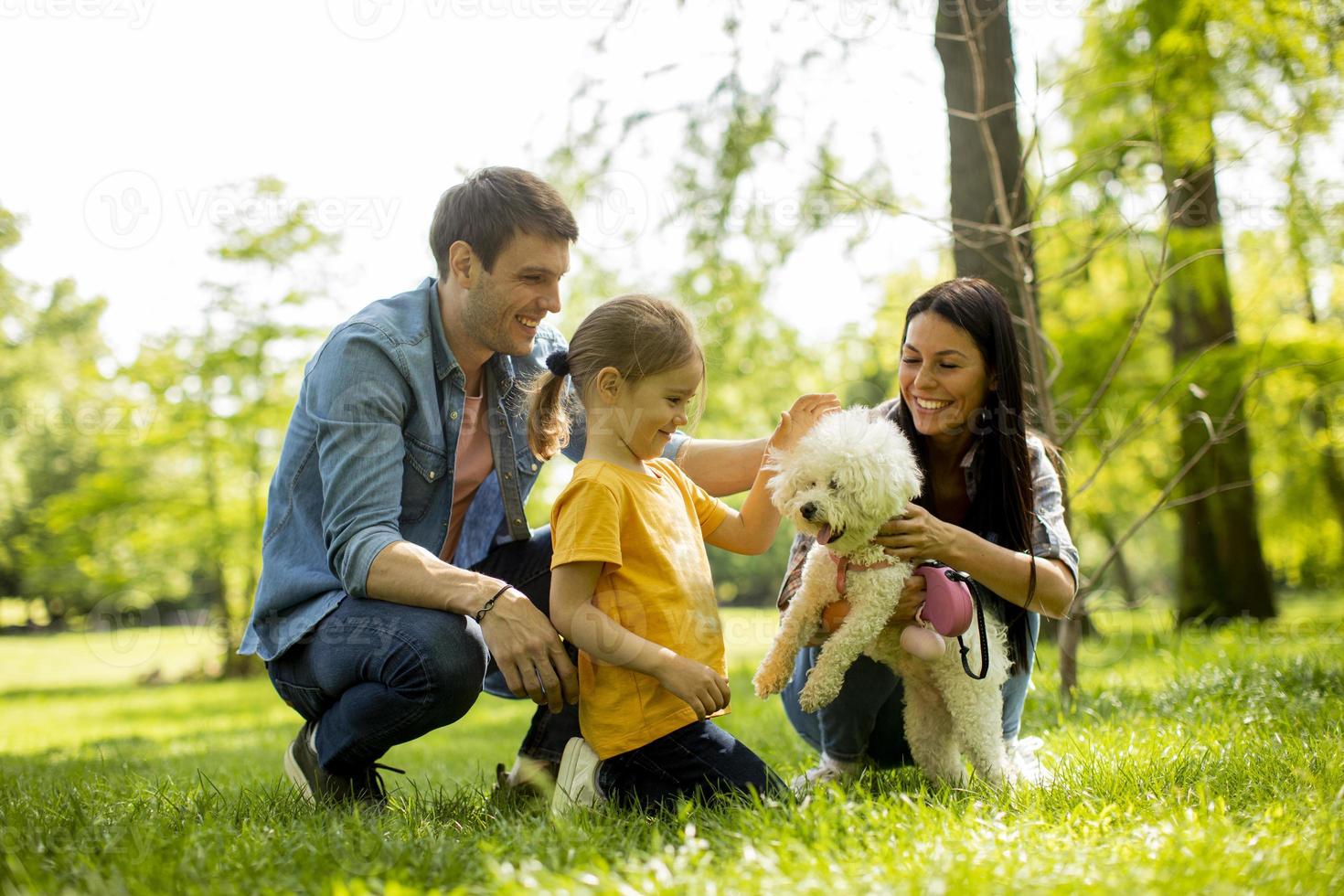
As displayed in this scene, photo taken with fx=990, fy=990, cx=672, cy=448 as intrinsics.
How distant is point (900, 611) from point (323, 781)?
182 centimetres

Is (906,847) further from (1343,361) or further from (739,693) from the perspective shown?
(1343,361)

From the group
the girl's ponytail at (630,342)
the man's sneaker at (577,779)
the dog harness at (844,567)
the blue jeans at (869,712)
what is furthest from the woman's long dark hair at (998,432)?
the man's sneaker at (577,779)

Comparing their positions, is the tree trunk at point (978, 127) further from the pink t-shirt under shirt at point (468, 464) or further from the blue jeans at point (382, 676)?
the blue jeans at point (382, 676)

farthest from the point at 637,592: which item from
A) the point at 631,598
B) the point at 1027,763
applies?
the point at 1027,763

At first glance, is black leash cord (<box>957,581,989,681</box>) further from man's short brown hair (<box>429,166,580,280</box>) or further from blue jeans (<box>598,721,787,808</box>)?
man's short brown hair (<box>429,166,580,280</box>)

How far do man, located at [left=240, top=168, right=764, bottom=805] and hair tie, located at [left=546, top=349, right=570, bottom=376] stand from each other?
320mm

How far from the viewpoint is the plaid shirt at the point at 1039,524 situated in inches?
126

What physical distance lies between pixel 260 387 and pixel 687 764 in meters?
15.7

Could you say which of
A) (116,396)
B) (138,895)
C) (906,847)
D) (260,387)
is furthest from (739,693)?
(116,396)

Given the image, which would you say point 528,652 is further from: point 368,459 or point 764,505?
point 764,505

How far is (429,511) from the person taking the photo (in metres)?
3.32

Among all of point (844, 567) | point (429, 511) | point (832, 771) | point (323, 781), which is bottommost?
point (832, 771)

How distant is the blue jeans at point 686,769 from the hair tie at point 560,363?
1.13 meters

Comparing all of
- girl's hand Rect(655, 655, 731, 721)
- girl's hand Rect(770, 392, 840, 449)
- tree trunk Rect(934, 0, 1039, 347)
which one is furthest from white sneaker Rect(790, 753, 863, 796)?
tree trunk Rect(934, 0, 1039, 347)
